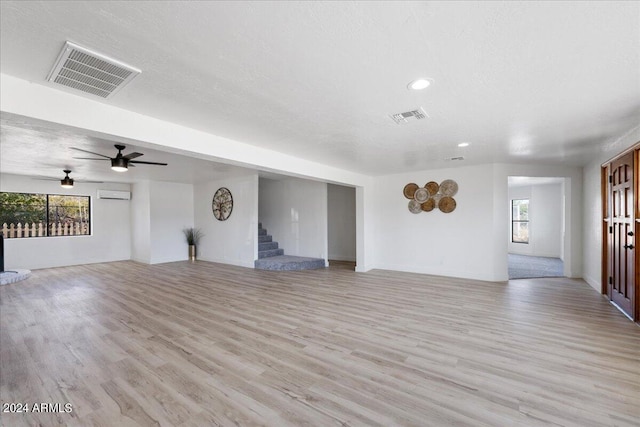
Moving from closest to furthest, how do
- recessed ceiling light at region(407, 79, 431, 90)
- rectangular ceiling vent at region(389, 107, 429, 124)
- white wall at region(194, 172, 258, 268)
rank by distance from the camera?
recessed ceiling light at region(407, 79, 431, 90) → rectangular ceiling vent at region(389, 107, 429, 124) → white wall at region(194, 172, 258, 268)

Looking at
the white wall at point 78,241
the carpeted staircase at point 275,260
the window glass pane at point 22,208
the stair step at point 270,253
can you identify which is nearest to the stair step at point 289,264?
the carpeted staircase at point 275,260

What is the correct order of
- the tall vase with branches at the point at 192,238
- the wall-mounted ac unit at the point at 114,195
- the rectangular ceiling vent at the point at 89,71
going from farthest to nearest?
the tall vase with branches at the point at 192,238 < the wall-mounted ac unit at the point at 114,195 < the rectangular ceiling vent at the point at 89,71

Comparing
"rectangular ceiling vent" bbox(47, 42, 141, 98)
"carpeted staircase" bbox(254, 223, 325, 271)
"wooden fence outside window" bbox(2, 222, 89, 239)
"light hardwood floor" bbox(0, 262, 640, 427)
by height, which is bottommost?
"light hardwood floor" bbox(0, 262, 640, 427)

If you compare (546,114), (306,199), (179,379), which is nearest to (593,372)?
(546,114)

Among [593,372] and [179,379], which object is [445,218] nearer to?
[593,372]

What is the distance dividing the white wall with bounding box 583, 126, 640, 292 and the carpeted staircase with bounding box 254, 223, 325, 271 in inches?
222

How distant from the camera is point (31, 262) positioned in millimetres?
7422

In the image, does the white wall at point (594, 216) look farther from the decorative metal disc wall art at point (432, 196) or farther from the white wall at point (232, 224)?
the white wall at point (232, 224)

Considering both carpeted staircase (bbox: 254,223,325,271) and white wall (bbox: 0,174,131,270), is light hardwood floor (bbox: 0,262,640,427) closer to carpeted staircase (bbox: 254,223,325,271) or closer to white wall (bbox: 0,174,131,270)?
carpeted staircase (bbox: 254,223,325,271)

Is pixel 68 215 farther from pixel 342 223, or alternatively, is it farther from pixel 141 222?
pixel 342 223

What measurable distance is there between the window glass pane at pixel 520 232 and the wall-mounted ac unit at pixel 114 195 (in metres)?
13.3

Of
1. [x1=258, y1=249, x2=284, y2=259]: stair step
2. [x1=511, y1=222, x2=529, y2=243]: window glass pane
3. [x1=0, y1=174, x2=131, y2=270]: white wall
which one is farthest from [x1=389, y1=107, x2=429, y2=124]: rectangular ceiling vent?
[x1=511, y1=222, x2=529, y2=243]: window glass pane

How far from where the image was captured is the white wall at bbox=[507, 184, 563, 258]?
925 cm

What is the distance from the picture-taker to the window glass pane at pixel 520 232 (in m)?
10.1
